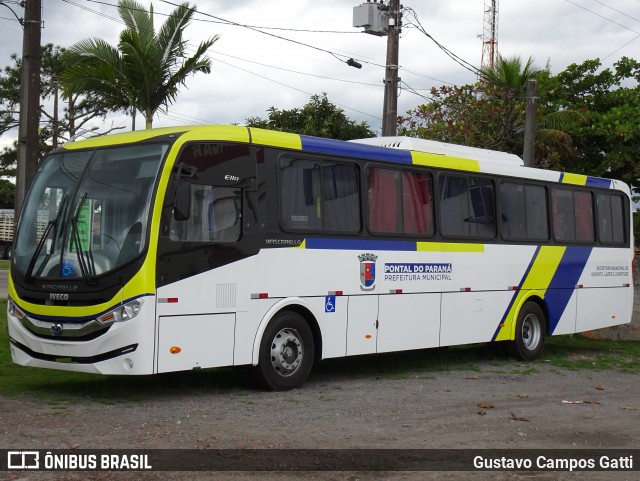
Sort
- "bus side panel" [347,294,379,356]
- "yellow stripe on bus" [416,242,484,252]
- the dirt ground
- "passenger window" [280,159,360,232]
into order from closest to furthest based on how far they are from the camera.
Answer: the dirt ground
"passenger window" [280,159,360,232]
"bus side panel" [347,294,379,356]
"yellow stripe on bus" [416,242,484,252]

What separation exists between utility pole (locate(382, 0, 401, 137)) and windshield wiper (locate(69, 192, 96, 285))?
1024 centimetres

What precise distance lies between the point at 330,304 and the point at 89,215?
3.34m

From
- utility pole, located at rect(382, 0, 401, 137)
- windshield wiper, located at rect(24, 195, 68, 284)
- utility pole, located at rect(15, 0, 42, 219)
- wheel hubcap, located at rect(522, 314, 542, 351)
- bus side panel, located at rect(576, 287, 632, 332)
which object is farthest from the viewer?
utility pole, located at rect(382, 0, 401, 137)

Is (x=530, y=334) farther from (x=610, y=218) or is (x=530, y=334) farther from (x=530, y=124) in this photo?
(x=530, y=124)

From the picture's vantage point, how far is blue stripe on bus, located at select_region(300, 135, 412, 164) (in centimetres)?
1280

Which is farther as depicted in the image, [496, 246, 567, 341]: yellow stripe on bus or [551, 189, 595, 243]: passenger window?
[551, 189, 595, 243]: passenger window

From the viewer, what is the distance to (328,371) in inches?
572

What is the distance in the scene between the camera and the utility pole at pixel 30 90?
50.9 feet

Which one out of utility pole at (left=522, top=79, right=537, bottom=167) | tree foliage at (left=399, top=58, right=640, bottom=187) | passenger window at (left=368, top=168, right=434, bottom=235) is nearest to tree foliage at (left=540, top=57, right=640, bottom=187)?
tree foliage at (left=399, top=58, right=640, bottom=187)

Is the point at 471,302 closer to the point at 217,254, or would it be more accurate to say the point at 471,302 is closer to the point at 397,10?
the point at 217,254

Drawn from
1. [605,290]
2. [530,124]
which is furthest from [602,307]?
[530,124]

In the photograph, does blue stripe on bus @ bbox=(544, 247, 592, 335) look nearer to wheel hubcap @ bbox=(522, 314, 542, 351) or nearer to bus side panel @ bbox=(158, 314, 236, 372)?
wheel hubcap @ bbox=(522, 314, 542, 351)

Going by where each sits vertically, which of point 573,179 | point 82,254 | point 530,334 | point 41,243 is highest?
point 573,179

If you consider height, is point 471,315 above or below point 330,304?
below
